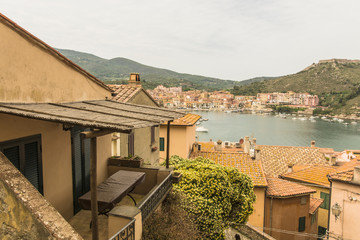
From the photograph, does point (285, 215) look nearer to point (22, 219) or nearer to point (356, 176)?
point (356, 176)

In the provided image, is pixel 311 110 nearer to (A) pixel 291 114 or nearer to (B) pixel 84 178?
(A) pixel 291 114

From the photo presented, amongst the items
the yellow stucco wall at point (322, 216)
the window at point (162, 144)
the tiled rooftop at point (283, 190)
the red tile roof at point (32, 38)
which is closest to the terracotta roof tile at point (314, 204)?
the yellow stucco wall at point (322, 216)

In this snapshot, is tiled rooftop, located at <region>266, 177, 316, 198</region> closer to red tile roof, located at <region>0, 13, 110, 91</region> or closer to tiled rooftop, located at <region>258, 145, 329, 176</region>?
tiled rooftop, located at <region>258, 145, 329, 176</region>

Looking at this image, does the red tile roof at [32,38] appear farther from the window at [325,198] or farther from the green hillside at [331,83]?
the green hillside at [331,83]

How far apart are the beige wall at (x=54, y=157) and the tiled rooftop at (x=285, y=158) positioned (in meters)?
22.7

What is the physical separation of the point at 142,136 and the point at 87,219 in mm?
6771

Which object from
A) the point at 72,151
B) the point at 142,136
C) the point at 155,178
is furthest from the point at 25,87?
the point at 142,136

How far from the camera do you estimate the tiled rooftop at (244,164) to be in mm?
15977

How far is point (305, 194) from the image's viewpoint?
53.0 feet

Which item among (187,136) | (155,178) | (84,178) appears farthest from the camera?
(187,136)

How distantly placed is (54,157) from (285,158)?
89.6 feet

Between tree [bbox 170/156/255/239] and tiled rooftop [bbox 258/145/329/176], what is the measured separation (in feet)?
50.7

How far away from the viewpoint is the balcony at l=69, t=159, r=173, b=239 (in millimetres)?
4172

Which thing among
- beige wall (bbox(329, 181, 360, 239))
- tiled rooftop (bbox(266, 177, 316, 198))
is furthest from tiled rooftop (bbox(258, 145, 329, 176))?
beige wall (bbox(329, 181, 360, 239))
